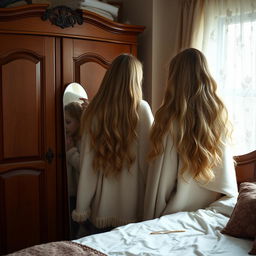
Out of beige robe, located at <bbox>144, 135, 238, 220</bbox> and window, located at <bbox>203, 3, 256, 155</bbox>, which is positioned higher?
window, located at <bbox>203, 3, 256, 155</bbox>

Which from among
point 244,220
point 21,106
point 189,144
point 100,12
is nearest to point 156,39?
point 100,12

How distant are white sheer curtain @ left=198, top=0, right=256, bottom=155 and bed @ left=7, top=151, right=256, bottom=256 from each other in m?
0.82

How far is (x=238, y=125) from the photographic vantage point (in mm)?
2674

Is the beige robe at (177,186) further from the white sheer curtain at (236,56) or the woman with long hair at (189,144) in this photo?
the white sheer curtain at (236,56)

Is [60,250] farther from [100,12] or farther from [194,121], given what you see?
[100,12]

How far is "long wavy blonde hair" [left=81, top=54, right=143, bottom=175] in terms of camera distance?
7.14ft

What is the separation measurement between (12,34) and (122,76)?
0.84m

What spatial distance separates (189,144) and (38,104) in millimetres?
1172

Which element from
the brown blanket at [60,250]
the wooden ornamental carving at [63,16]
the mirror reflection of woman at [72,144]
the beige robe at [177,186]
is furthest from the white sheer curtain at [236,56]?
the brown blanket at [60,250]

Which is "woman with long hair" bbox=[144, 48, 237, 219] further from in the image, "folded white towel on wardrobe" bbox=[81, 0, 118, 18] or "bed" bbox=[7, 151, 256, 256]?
"folded white towel on wardrobe" bbox=[81, 0, 118, 18]

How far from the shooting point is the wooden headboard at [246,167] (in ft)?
7.83

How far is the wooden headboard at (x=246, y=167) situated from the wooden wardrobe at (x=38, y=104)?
1.18 meters

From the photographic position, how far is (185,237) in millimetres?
1648

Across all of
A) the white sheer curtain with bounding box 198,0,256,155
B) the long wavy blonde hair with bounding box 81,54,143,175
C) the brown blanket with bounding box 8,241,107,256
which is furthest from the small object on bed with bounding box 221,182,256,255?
the white sheer curtain with bounding box 198,0,256,155
